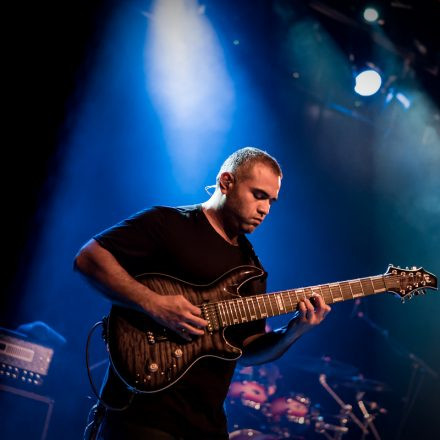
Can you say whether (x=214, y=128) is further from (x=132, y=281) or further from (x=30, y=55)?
(x=132, y=281)

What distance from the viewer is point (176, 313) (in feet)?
9.11

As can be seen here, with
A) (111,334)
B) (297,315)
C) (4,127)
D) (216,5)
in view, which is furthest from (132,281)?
(216,5)

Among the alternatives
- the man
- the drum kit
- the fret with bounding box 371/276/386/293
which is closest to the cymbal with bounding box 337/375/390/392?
the drum kit

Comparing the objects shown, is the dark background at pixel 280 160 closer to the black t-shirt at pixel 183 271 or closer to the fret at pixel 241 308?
the black t-shirt at pixel 183 271

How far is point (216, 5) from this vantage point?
7.43m

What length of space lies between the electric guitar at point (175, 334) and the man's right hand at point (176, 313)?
0.10 m

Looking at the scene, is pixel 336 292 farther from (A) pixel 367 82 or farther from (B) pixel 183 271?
(A) pixel 367 82

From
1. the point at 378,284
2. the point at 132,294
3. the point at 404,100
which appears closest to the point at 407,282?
the point at 378,284

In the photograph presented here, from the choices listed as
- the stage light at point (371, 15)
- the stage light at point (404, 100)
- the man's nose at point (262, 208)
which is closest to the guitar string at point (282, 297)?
the man's nose at point (262, 208)

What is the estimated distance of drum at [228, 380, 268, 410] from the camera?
6523 mm

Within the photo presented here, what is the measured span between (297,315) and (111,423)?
4.48 feet

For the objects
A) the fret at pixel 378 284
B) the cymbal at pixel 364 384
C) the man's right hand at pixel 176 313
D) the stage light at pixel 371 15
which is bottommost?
the cymbal at pixel 364 384

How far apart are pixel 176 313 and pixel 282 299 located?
2.84ft

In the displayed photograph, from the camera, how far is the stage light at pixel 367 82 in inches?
321
